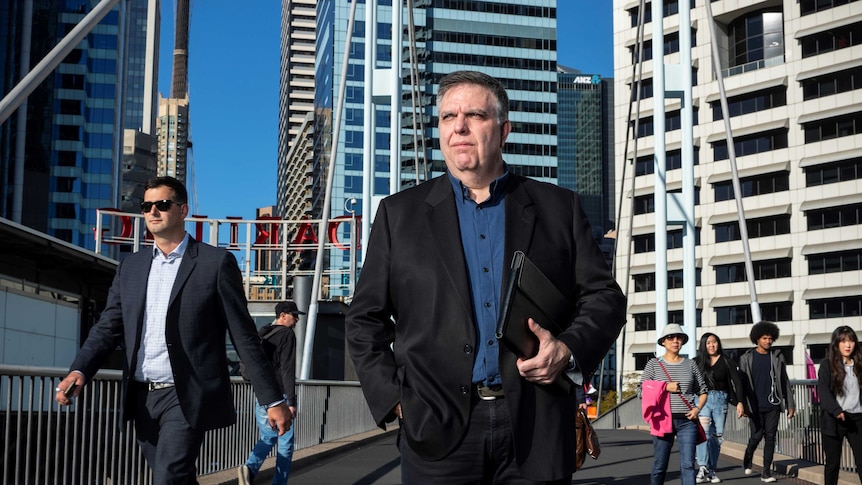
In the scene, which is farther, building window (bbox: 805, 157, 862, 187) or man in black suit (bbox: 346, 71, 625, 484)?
building window (bbox: 805, 157, 862, 187)

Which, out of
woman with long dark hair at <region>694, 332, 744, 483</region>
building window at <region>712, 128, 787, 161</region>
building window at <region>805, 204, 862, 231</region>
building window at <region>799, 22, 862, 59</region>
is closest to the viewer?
woman with long dark hair at <region>694, 332, 744, 483</region>

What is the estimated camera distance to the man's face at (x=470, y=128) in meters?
3.32

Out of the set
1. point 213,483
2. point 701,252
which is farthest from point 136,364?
point 701,252

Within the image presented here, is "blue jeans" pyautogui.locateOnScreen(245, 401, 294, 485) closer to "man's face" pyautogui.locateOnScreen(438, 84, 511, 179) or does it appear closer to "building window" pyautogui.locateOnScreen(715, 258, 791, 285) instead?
"man's face" pyautogui.locateOnScreen(438, 84, 511, 179)

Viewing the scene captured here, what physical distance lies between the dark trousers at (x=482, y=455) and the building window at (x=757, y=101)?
70.6m

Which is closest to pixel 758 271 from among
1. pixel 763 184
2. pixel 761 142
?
pixel 763 184

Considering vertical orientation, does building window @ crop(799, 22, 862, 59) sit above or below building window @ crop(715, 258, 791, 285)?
above

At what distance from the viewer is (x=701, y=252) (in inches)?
2955

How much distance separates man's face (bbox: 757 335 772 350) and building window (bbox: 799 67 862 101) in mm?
58061

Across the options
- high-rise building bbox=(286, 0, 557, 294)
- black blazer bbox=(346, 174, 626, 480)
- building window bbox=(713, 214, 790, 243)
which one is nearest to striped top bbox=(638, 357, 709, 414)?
black blazer bbox=(346, 174, 626, 480)

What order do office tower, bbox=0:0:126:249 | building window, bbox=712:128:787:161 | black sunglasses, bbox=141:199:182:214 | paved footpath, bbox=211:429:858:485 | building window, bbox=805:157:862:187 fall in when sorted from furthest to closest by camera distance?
office tower, bbox=0:0:126:249, building window, bbox=712:128:787:161, building window, bbox=805:157:862:187, paved footpath, bbox=211:429:858:485, black sunglasses, bbox=141:199:182:214

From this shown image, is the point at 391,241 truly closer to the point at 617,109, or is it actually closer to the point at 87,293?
the point at 87,293

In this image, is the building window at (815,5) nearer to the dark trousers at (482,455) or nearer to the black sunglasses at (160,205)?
the black sunglasses at (160,205)

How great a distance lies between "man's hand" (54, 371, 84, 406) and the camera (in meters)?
4.99
